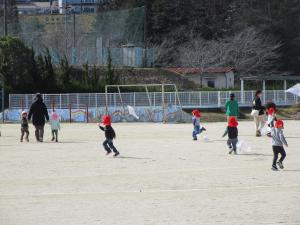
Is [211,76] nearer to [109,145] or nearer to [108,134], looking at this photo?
[109,145]

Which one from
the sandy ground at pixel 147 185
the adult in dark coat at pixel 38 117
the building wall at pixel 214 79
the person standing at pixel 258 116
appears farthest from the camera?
the building wall at pixel 214 79

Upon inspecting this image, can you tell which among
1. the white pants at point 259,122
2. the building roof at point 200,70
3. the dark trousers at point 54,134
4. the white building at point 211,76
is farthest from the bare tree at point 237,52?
the dark trousers at point 54,134

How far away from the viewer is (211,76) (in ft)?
220

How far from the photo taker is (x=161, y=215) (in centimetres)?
1120

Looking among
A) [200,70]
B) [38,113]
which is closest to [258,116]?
[38,113]

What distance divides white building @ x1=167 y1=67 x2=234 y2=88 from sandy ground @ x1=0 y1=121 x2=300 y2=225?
41106 mm

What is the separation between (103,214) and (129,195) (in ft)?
6.93

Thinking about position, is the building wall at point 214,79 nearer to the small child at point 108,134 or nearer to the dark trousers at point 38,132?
the dark trousers at point 38,132

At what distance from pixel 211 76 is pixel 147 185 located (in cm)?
5270

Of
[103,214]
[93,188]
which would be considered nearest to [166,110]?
[93,188]

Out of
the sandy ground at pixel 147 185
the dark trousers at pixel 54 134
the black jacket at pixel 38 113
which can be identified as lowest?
the sandy ground at pixel 147 185

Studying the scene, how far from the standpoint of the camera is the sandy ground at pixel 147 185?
11133 mm

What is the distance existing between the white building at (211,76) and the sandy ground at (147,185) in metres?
41.1

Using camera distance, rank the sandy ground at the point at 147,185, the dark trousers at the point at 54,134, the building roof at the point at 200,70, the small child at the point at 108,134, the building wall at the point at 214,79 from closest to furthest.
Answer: the sandy ground at the point at 147,185
the small child at the point at 108,134
the dark trousers at the point at 54,134
the building roof at the point at 200,70
the building wall at the point at 214,79
